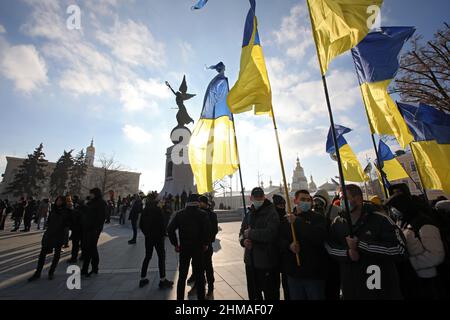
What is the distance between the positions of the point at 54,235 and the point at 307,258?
6.03 meters

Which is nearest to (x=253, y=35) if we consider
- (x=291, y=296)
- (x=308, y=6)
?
(x=308, y=6)

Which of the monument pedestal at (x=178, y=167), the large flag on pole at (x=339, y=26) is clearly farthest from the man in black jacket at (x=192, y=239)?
the monument pedestal at (x=178, y=167)

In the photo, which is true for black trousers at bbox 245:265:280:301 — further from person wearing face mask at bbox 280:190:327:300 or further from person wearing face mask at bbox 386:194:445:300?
person wearing face mask at bbox 386:194:445:300

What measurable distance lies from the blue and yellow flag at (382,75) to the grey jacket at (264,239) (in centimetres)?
354

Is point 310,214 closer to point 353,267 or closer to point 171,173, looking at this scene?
point 353,267

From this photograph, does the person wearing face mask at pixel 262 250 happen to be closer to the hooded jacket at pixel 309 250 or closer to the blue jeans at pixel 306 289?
the hooded jacket at pixel 309 250

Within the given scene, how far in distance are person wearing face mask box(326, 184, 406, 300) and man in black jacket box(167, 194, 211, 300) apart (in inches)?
89.1

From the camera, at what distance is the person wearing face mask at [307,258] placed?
276 centimetres

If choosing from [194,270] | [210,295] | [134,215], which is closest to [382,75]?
[194,270]

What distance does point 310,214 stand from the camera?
3039mm

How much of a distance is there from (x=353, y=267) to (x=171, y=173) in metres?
23.6

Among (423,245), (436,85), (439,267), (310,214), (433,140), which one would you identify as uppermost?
(436,85)

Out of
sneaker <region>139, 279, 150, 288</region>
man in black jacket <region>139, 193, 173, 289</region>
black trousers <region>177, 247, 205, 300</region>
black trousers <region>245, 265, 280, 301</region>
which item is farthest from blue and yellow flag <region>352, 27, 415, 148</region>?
sneaker <region>139, 279, 150, 288</region>

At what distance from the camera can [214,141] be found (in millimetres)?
5203
